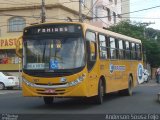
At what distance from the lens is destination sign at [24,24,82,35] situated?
56.5 ft

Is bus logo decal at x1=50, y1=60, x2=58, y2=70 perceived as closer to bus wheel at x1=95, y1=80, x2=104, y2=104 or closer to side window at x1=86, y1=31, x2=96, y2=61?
side window at x1=86, y1=31, x2=96, y2=61

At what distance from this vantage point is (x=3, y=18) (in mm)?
49906

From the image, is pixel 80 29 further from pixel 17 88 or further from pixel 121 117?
pixel 17 88

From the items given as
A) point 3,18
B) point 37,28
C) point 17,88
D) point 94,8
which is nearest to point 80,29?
point 37,28

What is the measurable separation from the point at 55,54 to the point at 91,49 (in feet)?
4.73

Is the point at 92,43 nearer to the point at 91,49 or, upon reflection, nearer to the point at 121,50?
the point at 91,49

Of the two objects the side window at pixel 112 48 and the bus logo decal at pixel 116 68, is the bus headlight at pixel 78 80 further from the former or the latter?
the side window at pixel 112 48

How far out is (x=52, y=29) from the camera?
17.4 metres

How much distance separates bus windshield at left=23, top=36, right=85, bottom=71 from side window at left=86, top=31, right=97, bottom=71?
0.36m

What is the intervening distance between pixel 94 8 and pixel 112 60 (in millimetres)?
38596

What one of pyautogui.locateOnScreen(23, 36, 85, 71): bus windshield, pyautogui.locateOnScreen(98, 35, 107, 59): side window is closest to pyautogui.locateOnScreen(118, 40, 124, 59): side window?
pyautogui.locateOnScreen(98, 35, 107, 59): side window

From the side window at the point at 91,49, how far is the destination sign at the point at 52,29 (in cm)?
56

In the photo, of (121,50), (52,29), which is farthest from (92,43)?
(121,50)

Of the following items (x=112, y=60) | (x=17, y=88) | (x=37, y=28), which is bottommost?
(x=17, y=88)
